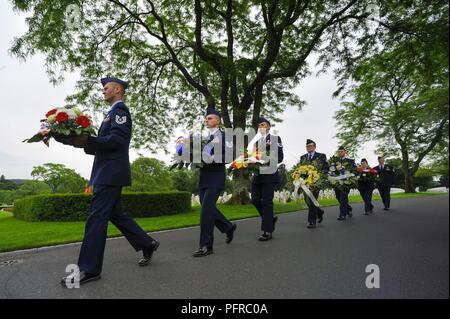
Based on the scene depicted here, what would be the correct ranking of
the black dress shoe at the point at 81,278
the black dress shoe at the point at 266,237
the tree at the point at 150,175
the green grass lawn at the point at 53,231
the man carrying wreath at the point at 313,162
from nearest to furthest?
the black dress shoe at the point at 81,278 < the black dress shoe at the point at 266,237 < the green grass lawn at the point at 53,231 < the man carrying wreath at the point at 313,162 < the tree at the point at 150,175

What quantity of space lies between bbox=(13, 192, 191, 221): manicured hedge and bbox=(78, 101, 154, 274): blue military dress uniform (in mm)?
8242

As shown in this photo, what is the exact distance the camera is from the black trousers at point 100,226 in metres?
3.47

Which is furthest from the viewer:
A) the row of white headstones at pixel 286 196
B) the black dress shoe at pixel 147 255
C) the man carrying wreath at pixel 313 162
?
the man carrying wreath at pixel 313 162

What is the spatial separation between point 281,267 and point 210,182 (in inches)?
70.1

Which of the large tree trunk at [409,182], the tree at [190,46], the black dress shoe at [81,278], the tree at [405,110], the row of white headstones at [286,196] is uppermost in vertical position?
the tree at [190,46]

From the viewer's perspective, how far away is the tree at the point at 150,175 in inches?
1318

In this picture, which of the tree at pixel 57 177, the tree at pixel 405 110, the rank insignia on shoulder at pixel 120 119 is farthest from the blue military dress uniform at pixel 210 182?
the tree at pixel 57 177

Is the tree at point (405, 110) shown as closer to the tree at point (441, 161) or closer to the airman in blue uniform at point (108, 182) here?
the tree at point (441, 161)

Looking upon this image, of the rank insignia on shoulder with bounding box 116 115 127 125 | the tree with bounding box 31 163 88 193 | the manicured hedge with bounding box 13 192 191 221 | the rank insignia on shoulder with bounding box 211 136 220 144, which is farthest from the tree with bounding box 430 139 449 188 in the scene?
the tree with bounding box 31 163 88 193

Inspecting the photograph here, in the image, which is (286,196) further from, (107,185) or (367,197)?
(107,185)

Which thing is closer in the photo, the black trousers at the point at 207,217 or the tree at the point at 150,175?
the black trousers at the point at 207,217

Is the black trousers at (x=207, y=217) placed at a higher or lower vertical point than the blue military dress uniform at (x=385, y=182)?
lower

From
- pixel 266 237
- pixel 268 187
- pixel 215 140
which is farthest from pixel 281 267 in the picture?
pixel 268 187

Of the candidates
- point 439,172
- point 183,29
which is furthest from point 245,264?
point 183,29
